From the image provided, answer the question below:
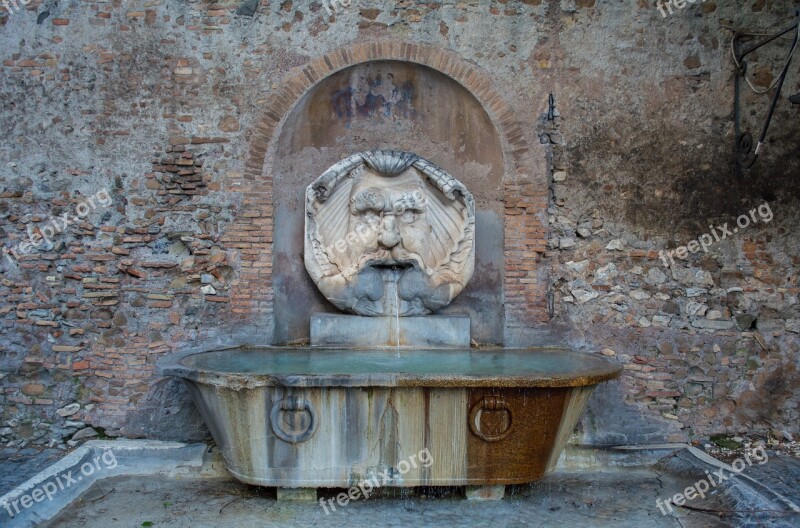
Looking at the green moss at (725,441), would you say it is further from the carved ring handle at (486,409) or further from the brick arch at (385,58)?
the brick arch at (385,58)

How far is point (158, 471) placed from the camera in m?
5.05

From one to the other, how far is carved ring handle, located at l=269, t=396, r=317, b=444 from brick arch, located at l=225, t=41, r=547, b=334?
1.29 meters

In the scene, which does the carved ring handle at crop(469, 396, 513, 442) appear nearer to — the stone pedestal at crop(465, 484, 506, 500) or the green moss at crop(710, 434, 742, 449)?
the stone pedestal at crop(465, 484, 506, 500)

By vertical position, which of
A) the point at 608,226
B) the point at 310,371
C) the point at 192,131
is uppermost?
the point at 192,131

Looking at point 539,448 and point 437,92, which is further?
point 437,92

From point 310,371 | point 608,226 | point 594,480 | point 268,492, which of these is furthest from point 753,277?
point 268,492

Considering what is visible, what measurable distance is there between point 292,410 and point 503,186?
8.09ft

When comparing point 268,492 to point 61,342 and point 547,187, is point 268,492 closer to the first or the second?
point 61,342

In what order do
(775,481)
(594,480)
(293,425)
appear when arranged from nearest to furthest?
(293,425)
(775,481)
(594,480)

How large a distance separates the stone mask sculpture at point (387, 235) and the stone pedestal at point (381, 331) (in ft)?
0.25

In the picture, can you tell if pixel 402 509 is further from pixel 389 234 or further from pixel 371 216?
pixel 371 216

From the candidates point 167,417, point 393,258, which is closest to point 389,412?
point 393,258

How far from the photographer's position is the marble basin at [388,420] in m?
4.30

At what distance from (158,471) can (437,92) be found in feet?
11.6
